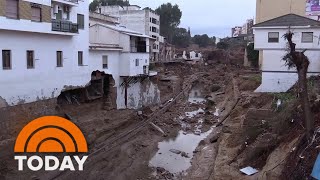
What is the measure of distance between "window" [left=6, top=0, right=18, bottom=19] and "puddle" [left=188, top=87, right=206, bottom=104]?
3442 cm

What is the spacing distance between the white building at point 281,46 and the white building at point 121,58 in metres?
12.0

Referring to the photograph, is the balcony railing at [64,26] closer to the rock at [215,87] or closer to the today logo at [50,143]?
the today logo at [50,143]

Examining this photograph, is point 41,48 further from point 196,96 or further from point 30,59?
point 196,96

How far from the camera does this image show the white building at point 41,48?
22609mm

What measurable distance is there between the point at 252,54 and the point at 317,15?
56.0ft

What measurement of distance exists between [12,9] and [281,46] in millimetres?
22569

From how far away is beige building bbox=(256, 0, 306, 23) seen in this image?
52.1m

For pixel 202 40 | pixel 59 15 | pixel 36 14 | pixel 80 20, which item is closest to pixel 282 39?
pixel 80 20

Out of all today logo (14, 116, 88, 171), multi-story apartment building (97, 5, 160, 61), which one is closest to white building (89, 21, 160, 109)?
today logo (14, 116, 88, 171)

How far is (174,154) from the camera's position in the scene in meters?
29.2

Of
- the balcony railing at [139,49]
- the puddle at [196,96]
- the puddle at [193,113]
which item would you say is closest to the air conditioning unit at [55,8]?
the balcony railing at [139,49]

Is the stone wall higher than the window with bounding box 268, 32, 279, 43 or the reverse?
higher

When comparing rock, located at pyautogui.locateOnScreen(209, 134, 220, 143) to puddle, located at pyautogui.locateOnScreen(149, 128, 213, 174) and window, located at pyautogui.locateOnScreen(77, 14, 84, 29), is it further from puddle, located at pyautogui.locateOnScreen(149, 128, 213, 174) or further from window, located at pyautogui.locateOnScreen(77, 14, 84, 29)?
window, located at pyautogui.locateOnScreen(77, 14, 84, 29)

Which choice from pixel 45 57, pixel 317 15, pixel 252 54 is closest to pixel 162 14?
pixel 252 54
